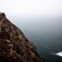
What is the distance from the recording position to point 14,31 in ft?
139

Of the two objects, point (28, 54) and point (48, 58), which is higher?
point (48, 58)

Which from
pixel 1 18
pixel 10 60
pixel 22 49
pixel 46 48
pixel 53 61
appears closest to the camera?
pixel 10 60

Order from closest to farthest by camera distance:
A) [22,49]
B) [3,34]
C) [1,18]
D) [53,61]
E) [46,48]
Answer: [3,34] < [22,49] < [1,18] < [53,61] < [46,48]

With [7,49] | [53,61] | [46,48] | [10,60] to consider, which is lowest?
[10,60]

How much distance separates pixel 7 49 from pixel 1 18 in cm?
1168

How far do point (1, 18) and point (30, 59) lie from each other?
11929mm

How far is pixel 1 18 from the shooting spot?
133ft

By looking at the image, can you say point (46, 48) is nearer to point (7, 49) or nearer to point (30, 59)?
point (30, 59)

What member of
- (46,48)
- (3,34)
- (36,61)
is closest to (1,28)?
(3,34)

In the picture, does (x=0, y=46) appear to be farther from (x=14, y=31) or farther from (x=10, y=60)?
(x=14, y=31)

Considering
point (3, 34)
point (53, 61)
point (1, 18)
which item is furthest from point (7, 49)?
point (53, 61)

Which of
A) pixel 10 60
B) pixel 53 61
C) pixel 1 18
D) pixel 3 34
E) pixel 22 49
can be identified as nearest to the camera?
pixel 10 60

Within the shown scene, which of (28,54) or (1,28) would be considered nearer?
(1,28)

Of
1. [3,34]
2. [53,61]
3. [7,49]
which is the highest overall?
[53,61]
